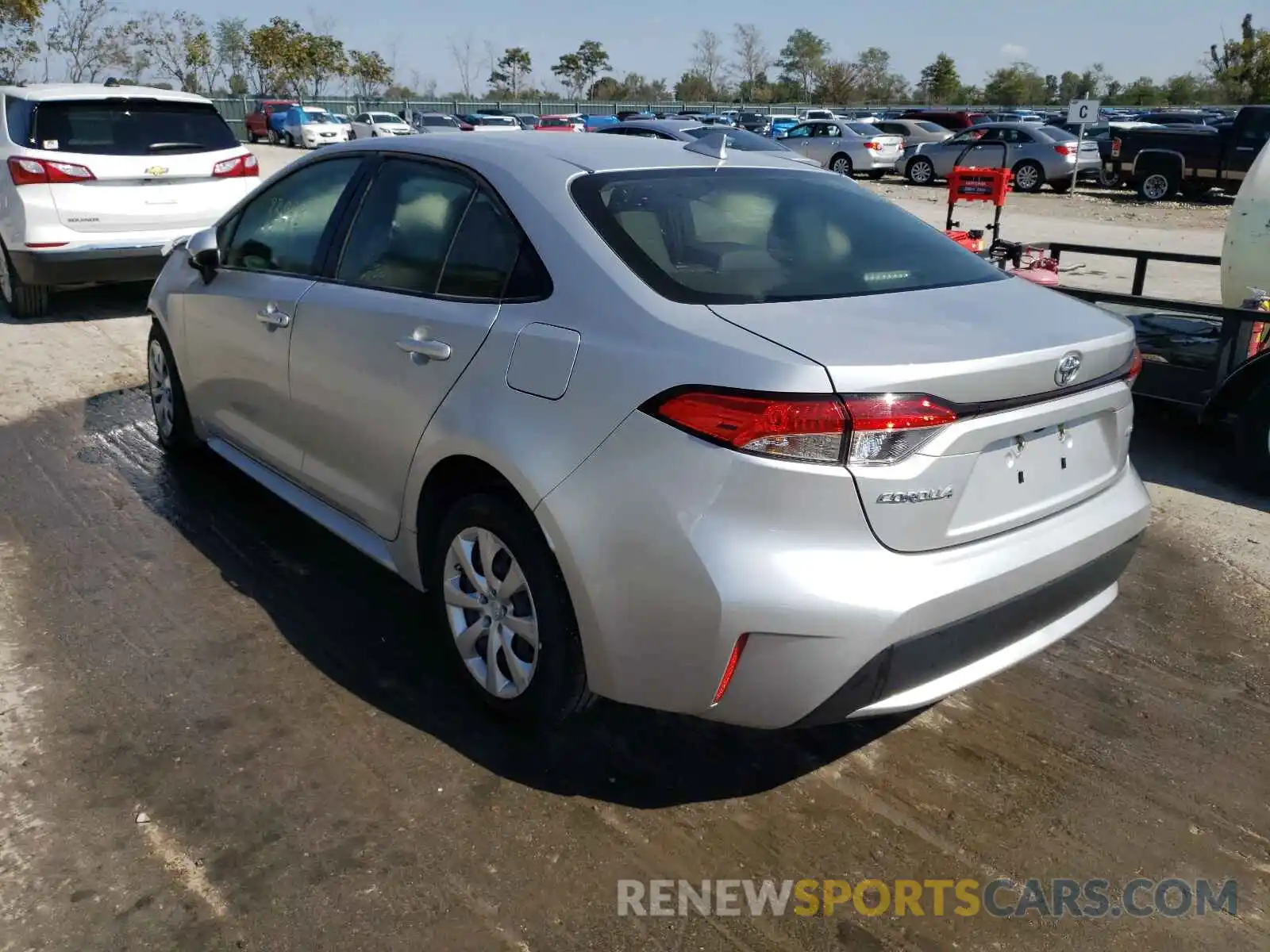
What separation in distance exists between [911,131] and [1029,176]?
6.86m

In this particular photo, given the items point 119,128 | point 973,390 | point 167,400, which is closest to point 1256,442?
point 973,390

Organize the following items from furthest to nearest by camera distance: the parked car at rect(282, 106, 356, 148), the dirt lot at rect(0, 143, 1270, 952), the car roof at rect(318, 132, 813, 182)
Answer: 1. the parked car at rect(282, 106, 356, 148)
2. the car roof at rect(318, 132, 813, 182)
3. the dirt lot at rect(0, 143, 1270, 952)

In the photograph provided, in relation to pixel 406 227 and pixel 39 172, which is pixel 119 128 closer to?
pixel 39 172

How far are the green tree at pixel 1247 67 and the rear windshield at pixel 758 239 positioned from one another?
56.9m

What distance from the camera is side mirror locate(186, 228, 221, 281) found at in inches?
176

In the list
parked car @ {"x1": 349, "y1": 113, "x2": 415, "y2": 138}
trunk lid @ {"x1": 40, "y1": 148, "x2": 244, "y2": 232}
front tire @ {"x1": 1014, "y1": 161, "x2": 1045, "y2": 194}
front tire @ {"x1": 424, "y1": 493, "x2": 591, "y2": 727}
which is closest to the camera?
front tire @ {"x1": 424, "y1": 493, "x2": 591, "y2": 727}

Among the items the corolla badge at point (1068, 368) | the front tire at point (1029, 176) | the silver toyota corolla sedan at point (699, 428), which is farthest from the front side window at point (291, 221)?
the front tire at point (1029, 176)

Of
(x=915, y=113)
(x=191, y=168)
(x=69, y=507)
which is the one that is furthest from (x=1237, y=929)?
(x=915, y=113)

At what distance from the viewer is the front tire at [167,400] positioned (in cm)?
513

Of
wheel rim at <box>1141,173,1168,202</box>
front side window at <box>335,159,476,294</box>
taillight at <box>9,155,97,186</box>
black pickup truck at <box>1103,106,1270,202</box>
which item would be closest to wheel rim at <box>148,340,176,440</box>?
front side window at <box>335,159,476,294</box>

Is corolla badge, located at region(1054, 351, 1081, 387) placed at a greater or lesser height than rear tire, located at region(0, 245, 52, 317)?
greater

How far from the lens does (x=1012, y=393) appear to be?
2.54 m

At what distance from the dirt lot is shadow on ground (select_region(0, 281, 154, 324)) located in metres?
5.28

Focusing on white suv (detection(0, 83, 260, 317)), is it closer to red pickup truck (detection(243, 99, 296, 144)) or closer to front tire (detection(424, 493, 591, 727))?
front tire (detection(424, 493, 591, 727))
